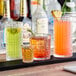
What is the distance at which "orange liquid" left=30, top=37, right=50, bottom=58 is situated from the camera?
92cm

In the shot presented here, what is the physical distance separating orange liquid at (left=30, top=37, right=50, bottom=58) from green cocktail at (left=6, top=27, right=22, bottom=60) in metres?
Answer: 0.06

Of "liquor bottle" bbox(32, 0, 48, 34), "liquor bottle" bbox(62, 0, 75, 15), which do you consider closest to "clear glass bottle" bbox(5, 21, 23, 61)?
"liquor bottle" bbox(32, 0, 48, 34)

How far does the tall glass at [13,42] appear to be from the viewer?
37.4 inches

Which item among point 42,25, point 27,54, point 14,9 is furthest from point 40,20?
point 14,9

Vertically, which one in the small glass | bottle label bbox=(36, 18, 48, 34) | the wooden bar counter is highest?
bottle label bbox=(36, 18, 48, 34)

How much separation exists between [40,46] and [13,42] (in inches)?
4.3

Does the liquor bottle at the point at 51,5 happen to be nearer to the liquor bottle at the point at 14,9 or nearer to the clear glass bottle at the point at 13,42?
the liquor bottle at the point at 14,9

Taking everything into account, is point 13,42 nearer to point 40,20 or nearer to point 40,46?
point 40,46

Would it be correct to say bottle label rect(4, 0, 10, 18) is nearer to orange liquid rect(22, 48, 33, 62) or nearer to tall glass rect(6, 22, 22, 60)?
tall glass rect(6, 22, 22, 60)

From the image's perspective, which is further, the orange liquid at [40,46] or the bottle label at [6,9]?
the bottle label at [6,9]

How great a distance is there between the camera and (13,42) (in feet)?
3.12

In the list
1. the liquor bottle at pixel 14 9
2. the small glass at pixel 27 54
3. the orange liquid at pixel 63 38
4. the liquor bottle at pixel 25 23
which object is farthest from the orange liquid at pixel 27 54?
the liquor bottle at pixel 14 9

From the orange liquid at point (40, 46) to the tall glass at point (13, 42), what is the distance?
0.20ft

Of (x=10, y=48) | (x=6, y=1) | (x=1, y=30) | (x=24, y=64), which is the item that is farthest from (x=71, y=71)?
(x=6, y=1)
